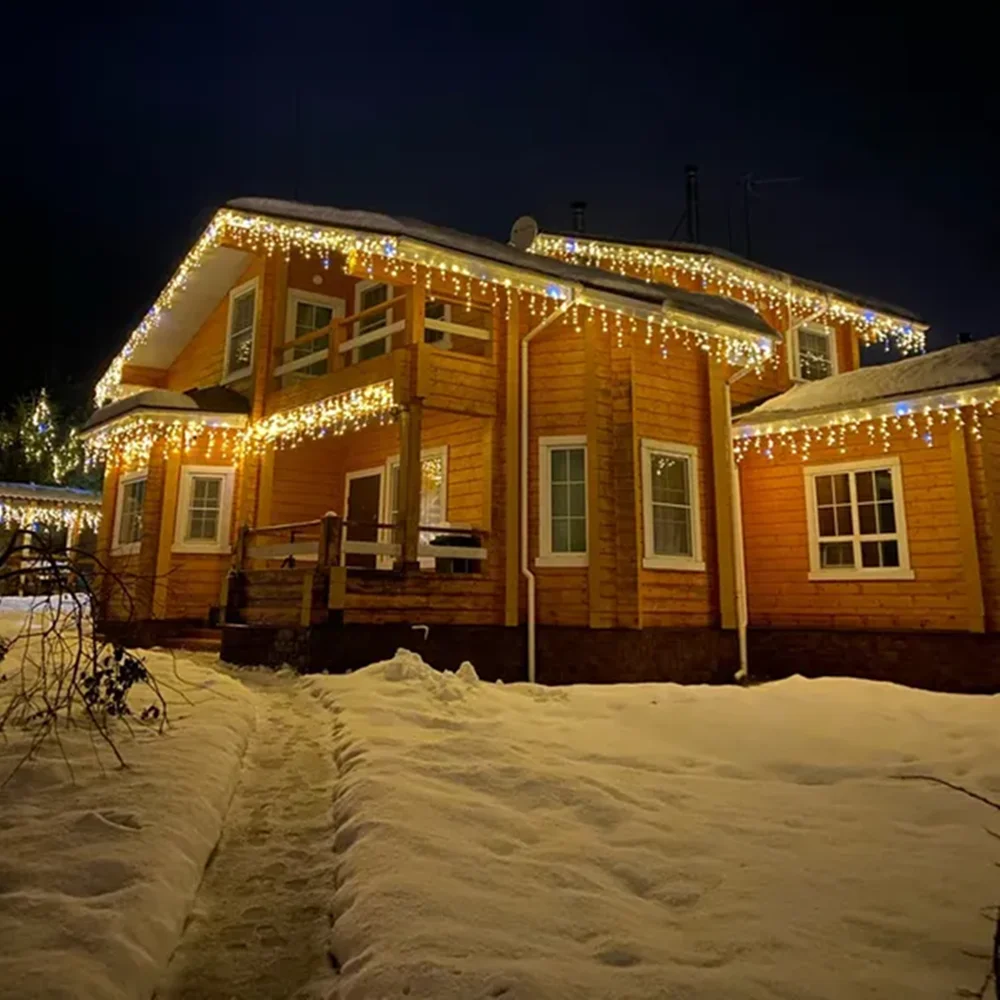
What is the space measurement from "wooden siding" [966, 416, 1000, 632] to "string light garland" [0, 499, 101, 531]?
72.7 feet

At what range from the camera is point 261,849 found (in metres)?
3.20

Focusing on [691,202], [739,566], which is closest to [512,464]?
[739,566]

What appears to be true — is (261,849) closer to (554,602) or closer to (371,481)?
(554,602)

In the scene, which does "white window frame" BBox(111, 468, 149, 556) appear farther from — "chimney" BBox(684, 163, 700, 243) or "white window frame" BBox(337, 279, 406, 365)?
"chimney" BBox(684, 163, 700, 243)

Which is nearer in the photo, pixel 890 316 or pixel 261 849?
pixel 261 849

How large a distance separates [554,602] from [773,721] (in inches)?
136

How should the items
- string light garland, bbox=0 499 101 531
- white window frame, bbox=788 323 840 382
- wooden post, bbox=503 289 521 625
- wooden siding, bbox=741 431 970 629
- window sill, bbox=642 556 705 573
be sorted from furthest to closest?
string light garland, bbox=0 499 101 531, white window frame, bbox=788 323 840 382, window sill, bbox=642 556 705 573, wooden post, bbox=503 289 521 625, wooden siding, bbox=741 431 970 629

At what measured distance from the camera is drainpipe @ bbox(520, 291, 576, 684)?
28.8 ft

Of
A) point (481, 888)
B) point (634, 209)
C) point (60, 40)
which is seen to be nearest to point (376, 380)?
point (481, 888)

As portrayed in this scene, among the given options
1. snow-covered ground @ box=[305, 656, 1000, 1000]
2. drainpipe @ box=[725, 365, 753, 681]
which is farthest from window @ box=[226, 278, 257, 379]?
snow-covered ground @ box=[305, 656, 1000, 1000]

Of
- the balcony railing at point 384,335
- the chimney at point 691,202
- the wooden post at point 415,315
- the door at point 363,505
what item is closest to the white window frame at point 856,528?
the balcony railing at point 384,335

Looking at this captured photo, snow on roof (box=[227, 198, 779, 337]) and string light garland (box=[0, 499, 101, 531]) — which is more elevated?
snow on roof (box=[227, 198, 779, 337])

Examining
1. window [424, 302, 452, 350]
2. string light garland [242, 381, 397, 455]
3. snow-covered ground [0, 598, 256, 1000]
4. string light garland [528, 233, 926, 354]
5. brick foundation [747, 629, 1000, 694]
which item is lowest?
snow-covered ground [0, 598, 256, 1000]

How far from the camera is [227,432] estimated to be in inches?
458
